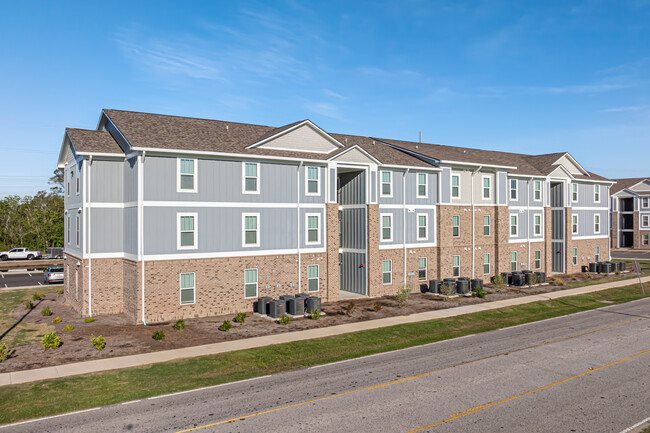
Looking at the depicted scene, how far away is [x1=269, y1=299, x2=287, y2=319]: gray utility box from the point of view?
2512 centimetres

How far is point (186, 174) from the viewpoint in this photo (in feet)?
82.9

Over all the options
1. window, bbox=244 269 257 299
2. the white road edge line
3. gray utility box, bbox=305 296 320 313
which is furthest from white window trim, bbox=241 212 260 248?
the white road edge line

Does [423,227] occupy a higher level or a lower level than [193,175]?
lower

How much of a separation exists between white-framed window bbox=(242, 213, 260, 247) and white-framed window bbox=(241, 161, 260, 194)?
4.79 feet

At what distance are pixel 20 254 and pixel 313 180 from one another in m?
→ 50.1

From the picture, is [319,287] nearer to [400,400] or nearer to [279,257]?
[279,257]

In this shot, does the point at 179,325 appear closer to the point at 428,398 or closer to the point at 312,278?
the point at 312,278

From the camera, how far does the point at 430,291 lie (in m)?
34.6

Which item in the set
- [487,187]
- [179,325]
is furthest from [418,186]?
[179,325]

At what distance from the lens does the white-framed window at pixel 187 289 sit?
24.9 metres

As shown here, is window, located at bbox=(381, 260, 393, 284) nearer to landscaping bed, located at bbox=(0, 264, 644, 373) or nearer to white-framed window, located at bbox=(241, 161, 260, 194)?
landscaping bed, located at bbox=(0, 264, 644, 373)

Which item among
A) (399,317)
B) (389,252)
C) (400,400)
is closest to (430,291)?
(389,252)

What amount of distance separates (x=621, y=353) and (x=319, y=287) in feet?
54.3

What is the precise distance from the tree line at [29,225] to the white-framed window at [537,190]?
6180cm
